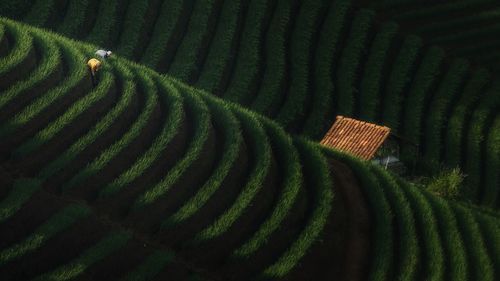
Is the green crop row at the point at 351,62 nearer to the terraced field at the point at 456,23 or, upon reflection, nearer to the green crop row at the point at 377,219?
the terraced field at the point at 456,23

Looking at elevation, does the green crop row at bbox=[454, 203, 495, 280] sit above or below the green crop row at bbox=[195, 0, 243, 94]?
below

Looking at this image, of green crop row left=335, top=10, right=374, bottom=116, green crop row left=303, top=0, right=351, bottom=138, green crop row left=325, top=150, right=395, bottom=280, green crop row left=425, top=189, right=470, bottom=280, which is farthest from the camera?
green crop row left=335, top=10, right=374, bottom=116

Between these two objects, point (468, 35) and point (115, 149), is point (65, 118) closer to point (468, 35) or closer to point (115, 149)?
point (115, 149)

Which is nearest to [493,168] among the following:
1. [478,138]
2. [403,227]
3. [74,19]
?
[478,138]

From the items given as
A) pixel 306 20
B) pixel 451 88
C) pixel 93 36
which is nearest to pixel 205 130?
pixel 93 36

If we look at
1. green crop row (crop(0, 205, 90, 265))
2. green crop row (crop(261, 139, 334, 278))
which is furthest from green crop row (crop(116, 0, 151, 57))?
green crop row (crop(0, 205, 90, 265))

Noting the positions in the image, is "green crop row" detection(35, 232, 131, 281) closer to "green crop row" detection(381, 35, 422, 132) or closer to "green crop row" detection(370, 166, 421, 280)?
"green crop row" detection(370, 166, 421, 280)

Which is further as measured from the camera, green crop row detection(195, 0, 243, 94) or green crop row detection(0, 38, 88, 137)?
green crop row detection(195, 0, 243, 94)

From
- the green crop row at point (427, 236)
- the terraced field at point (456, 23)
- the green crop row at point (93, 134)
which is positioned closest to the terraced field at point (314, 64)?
the terraced field at point (456, 23)
